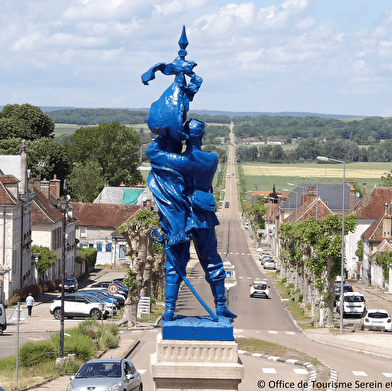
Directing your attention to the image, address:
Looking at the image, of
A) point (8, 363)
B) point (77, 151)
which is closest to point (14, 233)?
point (8, 363)

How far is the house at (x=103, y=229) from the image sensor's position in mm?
86250

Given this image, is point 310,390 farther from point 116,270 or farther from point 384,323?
point 116,270

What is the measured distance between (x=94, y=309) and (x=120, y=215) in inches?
1591

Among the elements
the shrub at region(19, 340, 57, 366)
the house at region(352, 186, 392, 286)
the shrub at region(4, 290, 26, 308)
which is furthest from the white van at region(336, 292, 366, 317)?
the shrub at region(19, 340, 57, 366)

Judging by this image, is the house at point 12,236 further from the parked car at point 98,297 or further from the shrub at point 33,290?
the parked car at point 98,297

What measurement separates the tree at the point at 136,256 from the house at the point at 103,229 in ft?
122

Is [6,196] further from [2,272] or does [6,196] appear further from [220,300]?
[220,300]

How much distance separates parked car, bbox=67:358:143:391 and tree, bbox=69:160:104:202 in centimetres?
8813

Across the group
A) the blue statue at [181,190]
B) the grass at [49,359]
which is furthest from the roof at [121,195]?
the blue statue at [181,190]

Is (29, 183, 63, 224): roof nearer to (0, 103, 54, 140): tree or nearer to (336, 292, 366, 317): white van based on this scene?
(336, 292, 366, 317): white van

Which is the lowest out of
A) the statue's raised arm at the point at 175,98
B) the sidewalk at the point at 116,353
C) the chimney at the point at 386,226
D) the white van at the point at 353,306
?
the white van at the point at 353,306

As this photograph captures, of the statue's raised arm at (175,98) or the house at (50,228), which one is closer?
the statue's raised arm at (175,98)

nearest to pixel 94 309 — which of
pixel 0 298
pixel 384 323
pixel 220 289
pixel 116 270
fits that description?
pixel 0 298

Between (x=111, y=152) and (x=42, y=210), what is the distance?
5367 centimetres
